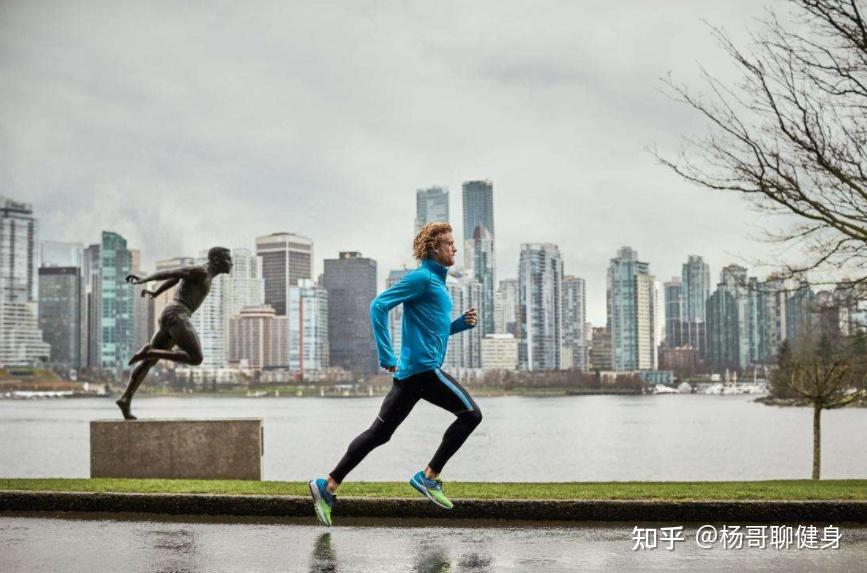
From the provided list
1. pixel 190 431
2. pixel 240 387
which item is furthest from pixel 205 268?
pixel 240 387

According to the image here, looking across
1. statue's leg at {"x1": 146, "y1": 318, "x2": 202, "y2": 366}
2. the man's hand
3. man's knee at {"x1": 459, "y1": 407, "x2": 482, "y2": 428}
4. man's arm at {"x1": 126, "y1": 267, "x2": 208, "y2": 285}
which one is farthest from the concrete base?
the man's hand

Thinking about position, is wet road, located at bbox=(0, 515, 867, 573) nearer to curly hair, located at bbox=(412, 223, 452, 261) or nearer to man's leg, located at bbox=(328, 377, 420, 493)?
man's leg, located at bbox=(328, 377, 420, 493)

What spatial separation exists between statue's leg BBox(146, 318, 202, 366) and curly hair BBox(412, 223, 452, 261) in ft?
21.7

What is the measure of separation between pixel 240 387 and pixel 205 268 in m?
184

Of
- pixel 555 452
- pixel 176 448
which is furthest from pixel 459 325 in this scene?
pixel 555 452

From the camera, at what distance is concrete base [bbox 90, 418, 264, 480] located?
12289mm

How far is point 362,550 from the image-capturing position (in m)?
6.69

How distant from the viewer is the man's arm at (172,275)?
12.4m

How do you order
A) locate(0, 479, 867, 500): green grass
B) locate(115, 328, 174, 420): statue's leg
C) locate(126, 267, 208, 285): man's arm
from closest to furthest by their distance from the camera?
1. locate(0, 479, 867, 500): green grass
2. locate(126, 267, 208, 285): man's arm
3. locate(115, 328, 174, 420): statue's leg

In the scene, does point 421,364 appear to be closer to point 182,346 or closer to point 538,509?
point 538,509

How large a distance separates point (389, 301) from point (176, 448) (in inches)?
243

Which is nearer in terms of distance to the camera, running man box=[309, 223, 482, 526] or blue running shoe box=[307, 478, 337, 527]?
running man box=[309, 223, 482, 526]

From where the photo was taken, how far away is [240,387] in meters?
193

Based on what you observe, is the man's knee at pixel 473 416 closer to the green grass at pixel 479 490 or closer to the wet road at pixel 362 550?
the wet road at pixel 362 550
